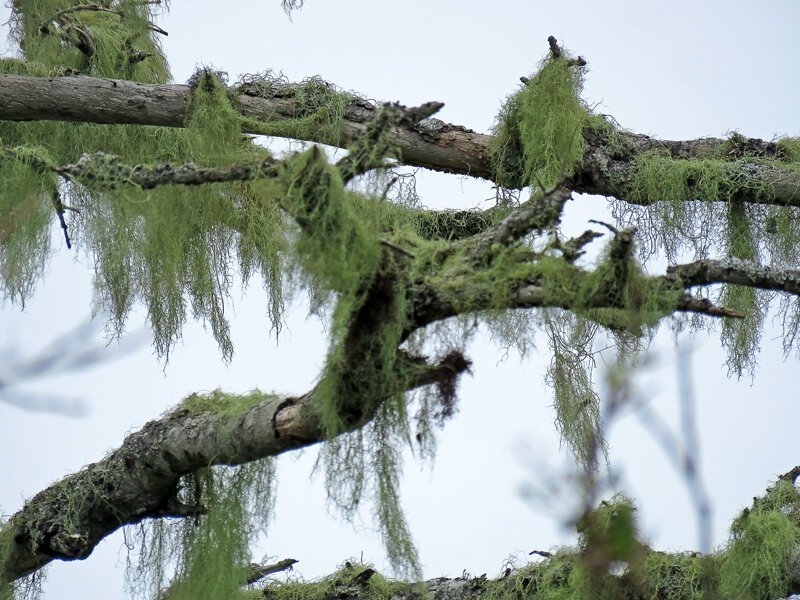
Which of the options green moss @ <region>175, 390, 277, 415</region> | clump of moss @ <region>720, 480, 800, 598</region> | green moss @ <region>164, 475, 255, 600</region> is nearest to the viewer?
green moss @ <region>175, 390, 277, 415</region>

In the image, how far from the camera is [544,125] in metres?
3.81

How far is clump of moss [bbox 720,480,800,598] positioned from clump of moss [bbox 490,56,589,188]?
1134 millimetres

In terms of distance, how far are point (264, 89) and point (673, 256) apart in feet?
4.41

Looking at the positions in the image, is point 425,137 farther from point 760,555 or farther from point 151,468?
point 760,555

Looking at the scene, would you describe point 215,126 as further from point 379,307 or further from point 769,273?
point 769,273

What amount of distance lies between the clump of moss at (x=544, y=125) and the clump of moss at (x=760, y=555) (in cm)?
113

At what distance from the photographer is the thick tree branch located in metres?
3.75

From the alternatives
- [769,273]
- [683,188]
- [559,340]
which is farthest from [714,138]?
[769,273]

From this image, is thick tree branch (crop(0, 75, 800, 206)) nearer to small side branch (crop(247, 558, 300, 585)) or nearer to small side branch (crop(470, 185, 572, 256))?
small side branch (crop(247, 558, 300, 585))

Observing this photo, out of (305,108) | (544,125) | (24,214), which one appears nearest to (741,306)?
(544,125)

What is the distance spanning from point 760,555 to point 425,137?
1.55 m

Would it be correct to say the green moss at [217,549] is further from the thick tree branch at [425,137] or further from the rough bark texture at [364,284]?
the thick tree branch at [425,137]

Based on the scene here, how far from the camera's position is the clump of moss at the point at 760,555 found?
3.12 metres

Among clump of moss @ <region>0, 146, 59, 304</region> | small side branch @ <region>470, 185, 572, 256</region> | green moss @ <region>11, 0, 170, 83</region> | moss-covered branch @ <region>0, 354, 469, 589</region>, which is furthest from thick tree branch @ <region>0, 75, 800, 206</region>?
small side branch @ <region>470, 185, 572, 256</region>
